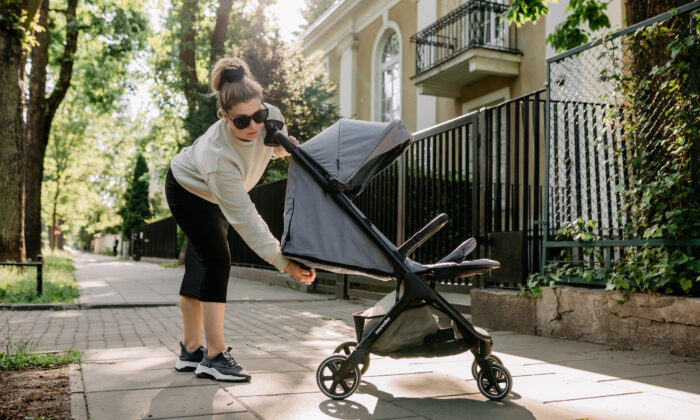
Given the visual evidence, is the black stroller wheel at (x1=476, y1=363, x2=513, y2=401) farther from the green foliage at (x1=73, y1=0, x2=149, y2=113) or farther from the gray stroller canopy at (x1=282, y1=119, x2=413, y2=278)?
the green foliage at (x1=73, y1=0, x2=149, y2=113)

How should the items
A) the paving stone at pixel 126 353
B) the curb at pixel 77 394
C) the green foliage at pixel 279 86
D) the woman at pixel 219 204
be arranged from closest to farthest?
the curb at pixel 77 394, the woman at pixel 219 204, the paving stone at pixel 126 353, the green foliage at pixel 279 86

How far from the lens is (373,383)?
3.30 m

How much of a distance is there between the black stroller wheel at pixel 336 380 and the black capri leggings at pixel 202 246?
2.76 ft

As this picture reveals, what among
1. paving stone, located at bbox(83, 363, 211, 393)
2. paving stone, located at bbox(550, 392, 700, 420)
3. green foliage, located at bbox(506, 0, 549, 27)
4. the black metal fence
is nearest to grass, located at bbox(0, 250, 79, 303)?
paving stone, located at bbox(83, 363, 211, 393)

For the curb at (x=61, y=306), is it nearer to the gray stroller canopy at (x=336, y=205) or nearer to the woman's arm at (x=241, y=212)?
the woman's arm at (x=241, y=212)

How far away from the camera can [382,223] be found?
27.8ft

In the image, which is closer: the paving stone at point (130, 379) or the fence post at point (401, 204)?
the paving stone at point (130, 379)

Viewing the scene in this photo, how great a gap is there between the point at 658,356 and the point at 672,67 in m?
2.20

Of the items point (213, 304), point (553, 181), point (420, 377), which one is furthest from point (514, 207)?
point (213, 304)

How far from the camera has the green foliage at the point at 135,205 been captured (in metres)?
46.3

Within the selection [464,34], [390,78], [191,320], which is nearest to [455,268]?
[191,320]

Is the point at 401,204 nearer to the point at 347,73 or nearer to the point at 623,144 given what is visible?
the point at 623,144

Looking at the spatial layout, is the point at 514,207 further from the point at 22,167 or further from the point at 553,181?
the point at 22,167

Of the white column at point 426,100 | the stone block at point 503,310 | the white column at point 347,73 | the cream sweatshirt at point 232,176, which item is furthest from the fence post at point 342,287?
the white column at point 347,73
